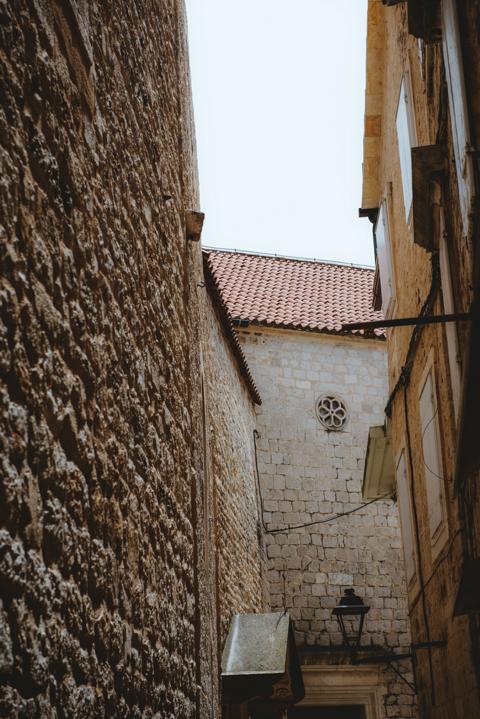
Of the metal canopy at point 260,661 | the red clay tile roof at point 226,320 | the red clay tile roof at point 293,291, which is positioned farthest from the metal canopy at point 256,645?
the red clay tile roof at point 293,291

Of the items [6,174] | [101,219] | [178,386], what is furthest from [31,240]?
[178,386]

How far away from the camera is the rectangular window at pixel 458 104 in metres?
4.99

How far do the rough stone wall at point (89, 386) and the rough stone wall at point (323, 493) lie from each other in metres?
11.3

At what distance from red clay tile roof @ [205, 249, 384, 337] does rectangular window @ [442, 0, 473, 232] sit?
11927 mm

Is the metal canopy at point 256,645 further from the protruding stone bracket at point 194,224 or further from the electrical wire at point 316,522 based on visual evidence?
the electrical wire at point 316,522

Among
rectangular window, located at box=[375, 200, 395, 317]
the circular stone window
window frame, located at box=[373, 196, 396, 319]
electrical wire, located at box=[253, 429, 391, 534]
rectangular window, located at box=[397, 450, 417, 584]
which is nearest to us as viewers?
rectangular window, located at box=[397, 450, 417, 584]

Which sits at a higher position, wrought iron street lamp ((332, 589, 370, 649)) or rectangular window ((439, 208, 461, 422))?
rectangular window ((439, 208, 461, 422))

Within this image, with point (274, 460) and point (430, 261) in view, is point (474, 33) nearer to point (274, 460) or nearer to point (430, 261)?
point (430, 261)

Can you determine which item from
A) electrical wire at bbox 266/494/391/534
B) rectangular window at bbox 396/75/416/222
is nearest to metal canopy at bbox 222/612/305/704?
rectangular window at bbox 396/75/416/222

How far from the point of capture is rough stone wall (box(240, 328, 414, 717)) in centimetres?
1603

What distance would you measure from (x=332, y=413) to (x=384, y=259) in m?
6.64

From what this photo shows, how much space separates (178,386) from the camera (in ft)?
17.5

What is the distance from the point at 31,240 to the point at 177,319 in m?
2.97

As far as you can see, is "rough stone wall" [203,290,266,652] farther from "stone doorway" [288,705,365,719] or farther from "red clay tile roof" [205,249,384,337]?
"red clay tile roof" [205,249,384,337]
